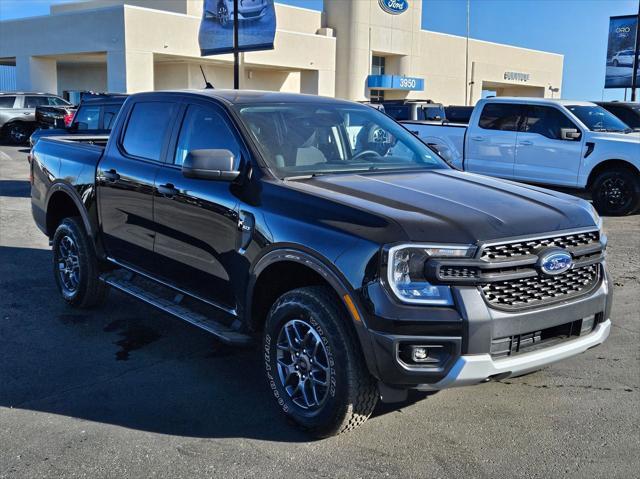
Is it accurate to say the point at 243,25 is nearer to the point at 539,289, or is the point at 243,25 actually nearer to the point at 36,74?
the point at 36,74

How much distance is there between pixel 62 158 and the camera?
638 cm

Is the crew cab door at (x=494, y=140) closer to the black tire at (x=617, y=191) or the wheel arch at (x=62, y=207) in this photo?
the black tire at (x=617, y=191)

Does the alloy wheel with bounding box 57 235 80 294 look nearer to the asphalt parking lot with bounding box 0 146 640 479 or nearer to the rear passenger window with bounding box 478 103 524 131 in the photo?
the asphalt parking lot with bounding box 0 146 640 479

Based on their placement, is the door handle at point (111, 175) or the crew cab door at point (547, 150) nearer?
the door handle at point (111, 175)

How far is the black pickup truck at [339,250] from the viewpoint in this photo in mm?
3492

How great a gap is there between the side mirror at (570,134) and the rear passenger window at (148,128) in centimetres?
877

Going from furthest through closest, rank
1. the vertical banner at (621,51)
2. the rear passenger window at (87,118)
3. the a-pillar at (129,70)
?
the a-pillar at (129,70) < the vertical banner at (621,51) < the rear passenger window at (87,118)

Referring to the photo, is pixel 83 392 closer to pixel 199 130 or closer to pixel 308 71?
pixel 199 130

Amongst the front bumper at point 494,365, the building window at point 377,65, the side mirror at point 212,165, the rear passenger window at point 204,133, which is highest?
the building window at point 377,65

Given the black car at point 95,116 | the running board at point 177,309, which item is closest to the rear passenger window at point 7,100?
the black car at point 95,116

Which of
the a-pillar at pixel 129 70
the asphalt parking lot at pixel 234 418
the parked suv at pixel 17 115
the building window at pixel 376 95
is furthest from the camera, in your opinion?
the building window at pixel 376 95

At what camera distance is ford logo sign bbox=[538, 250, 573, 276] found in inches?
145

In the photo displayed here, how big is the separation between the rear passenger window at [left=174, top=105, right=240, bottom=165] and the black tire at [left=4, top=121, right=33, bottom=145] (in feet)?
75.9

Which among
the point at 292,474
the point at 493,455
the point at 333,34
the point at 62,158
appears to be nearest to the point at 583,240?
the point at 493,455
